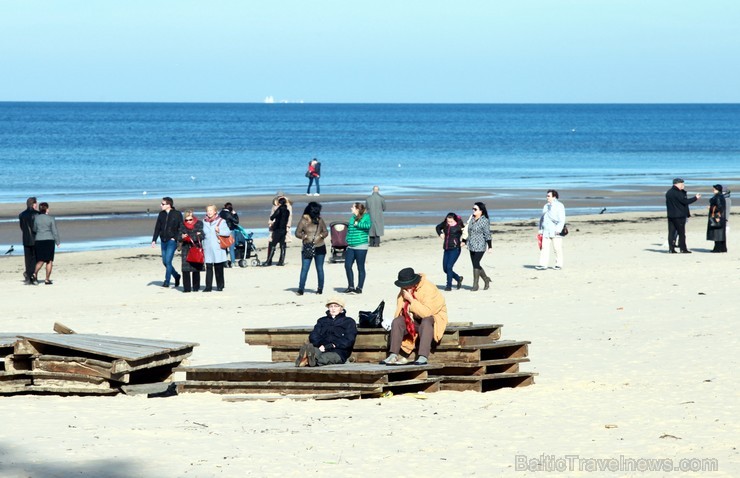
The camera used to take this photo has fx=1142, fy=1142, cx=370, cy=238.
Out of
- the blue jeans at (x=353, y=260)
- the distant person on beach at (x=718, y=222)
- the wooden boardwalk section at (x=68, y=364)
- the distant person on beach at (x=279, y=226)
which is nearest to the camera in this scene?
the wooden boardwalk section at (x=68, y=364)

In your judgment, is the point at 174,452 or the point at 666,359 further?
the point at 666,359

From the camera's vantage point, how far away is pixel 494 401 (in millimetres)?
11461

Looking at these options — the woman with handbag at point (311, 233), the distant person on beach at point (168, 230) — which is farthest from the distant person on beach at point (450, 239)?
the distant person on beach at point (168, 230)

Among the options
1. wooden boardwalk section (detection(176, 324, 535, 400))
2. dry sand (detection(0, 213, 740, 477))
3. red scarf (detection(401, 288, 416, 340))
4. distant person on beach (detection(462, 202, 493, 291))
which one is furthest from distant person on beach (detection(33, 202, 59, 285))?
red scarf (detection(401, 288, 416, 340))

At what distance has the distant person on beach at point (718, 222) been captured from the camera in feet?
79.7

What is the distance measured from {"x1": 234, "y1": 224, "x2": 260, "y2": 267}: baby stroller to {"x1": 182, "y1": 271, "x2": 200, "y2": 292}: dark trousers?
3.40 m

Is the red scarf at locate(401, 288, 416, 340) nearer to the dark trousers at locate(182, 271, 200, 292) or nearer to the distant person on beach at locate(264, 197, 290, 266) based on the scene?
the dark trousers at locate(182, 271, 200, 292)

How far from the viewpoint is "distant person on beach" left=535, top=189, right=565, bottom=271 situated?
22094 millimetres

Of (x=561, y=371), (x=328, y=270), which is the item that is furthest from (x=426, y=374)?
(x=328, y=270)

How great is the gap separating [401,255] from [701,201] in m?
19.8

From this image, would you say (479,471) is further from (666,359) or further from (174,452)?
(666,359)

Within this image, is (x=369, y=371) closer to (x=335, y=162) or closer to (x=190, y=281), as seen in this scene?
(x=190, y=281)

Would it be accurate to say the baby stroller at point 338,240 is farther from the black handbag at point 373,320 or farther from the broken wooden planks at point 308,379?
the broken wooden planks at point 308,379

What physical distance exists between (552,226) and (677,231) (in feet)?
13.4
